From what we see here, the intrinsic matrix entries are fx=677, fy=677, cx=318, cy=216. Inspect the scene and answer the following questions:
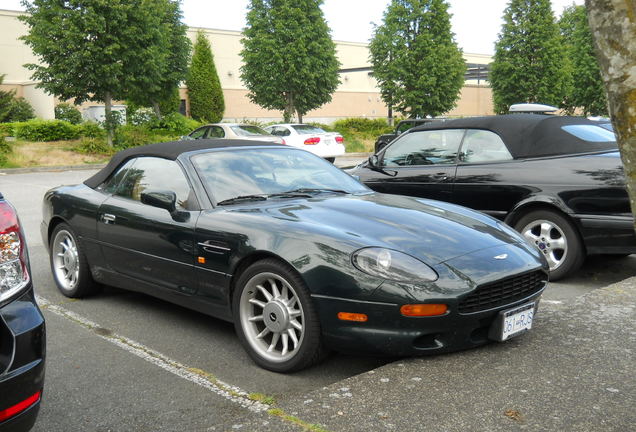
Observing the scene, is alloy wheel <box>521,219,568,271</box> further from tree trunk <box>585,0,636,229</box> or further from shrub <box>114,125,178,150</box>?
shrub <box>114,125,178,150</box>

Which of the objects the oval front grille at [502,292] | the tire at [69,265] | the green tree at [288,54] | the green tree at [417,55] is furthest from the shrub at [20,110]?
the oval front grille at [502,292]

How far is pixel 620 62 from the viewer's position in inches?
86.3

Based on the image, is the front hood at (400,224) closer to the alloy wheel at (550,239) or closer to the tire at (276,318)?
the tire at (276,318)

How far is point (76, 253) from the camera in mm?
5590

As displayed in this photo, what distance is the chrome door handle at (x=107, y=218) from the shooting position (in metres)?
5.13

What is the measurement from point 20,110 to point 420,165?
110ft

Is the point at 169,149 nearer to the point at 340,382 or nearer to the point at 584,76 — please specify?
the point at 340,382

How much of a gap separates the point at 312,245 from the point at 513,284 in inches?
46.9

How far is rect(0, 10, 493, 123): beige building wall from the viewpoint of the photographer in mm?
40625

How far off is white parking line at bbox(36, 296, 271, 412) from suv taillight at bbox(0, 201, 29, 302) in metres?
1.27

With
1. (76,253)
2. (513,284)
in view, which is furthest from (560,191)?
(76,253)

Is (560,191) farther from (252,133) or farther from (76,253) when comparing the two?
(252,133)

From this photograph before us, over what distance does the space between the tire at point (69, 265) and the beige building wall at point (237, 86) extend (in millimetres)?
34903

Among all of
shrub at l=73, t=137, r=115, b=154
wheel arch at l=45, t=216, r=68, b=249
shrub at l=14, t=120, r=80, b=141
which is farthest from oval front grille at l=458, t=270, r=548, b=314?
shrub at l=14, t=120, r=80, b=141
